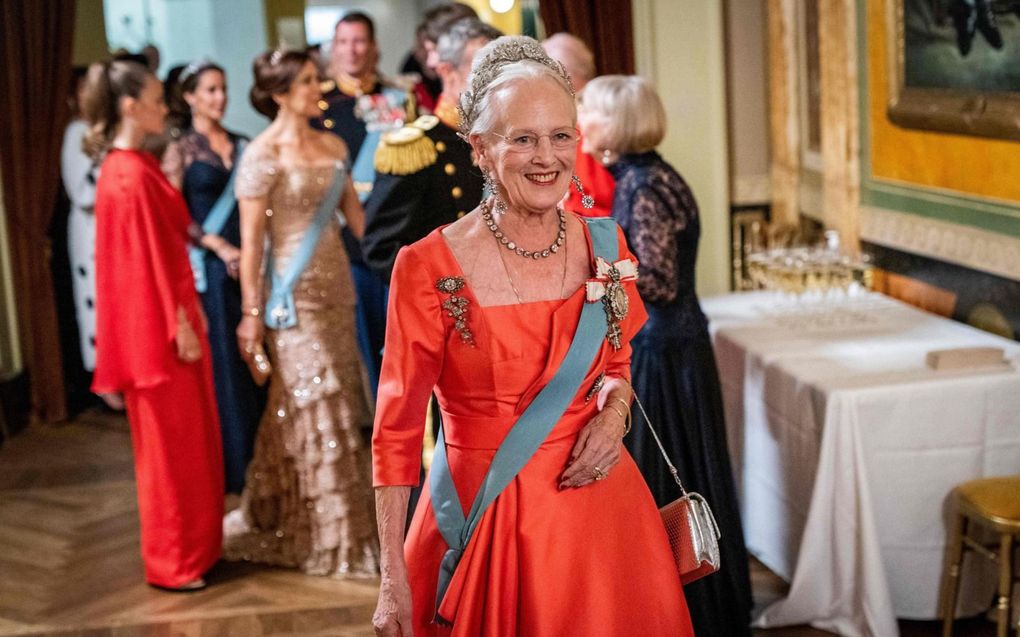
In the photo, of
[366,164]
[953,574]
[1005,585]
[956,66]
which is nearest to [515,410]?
[1005,585]

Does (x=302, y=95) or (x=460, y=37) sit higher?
(x=460, y=37)

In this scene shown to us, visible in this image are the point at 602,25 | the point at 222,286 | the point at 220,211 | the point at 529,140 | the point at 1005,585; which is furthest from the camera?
the point at 602,25

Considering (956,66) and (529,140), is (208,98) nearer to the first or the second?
(956,66)

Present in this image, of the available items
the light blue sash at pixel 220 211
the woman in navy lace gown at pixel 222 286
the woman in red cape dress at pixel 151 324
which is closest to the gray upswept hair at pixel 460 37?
the woman in red cape dress at pixel 151 324

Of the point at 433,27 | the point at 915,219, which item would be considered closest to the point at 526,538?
the point at 433,27

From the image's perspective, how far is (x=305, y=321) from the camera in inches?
183

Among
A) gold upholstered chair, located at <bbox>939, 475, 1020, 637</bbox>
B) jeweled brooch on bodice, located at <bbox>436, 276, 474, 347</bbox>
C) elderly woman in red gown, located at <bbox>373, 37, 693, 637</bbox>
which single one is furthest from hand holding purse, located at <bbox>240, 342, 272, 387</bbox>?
jeweled brooch on bodice, located at <bbox>436, 276, 474, 347</bbox>

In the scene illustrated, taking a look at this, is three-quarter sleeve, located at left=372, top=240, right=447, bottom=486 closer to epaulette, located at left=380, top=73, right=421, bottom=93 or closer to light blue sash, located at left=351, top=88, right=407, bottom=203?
light blue sash, located at left=351, top=88, right=407, bottom=203

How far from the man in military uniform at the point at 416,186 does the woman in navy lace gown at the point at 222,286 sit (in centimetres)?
220

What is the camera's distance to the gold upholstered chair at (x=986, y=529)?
3.38m

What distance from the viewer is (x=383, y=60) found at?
11.3 meters

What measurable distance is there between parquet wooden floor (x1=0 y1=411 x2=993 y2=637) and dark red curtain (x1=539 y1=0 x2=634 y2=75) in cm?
288

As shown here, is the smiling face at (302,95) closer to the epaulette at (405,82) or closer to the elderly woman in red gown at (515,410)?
the epaulette at (405,82)

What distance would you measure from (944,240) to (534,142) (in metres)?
3.01
